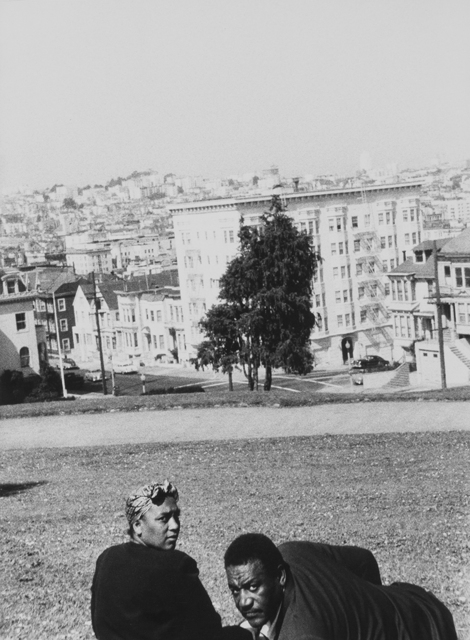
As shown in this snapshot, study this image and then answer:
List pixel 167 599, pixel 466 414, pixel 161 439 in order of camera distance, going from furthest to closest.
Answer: pixel 466 414, pixel 161 439, pixel 167 599

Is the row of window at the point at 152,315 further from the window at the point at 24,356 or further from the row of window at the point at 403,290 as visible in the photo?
the row of window at the point at 403,290

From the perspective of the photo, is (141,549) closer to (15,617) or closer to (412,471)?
(15,617)

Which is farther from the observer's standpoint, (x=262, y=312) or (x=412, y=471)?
(x=262, y=312)

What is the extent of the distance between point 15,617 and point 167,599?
3478 mm

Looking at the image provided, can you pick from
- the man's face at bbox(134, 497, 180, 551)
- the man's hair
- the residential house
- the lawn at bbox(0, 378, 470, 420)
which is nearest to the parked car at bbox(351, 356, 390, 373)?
the residential house

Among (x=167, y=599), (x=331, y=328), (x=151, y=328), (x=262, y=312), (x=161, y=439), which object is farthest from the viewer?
(x=151, y=328)

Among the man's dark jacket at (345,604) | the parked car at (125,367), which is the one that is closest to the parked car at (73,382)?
the parked car at (125,367)

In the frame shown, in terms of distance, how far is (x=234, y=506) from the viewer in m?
12.6

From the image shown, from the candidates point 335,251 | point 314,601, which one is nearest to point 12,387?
point 335,251

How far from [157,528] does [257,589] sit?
928 millimetres

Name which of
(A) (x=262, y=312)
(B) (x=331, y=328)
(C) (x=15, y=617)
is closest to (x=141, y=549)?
(C) (x=15, y=617)

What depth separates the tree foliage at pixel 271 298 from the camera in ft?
132

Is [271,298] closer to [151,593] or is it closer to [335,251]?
[151,593]

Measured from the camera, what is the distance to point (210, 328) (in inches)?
1647
